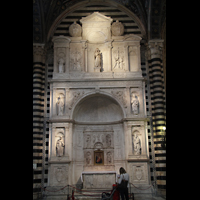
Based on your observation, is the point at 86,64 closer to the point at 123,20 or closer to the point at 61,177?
the point at 123,20

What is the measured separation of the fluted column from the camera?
1488 centimetres

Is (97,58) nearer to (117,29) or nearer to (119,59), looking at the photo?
(119,59)

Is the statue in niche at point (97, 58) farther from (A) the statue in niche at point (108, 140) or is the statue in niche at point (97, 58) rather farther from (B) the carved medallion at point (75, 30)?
(A) the statue in niche at point (108, 140)

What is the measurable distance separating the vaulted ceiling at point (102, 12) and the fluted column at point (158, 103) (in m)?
1.07

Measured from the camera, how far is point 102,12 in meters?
17.8

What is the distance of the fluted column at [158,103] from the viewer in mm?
14875

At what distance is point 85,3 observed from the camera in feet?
58.7

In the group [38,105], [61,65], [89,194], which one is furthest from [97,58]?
[89,194]

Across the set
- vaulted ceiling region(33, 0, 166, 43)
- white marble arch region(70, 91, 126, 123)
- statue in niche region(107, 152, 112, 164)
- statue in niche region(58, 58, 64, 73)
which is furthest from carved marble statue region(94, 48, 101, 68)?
statue in niche region(107, 152, 112, 164)

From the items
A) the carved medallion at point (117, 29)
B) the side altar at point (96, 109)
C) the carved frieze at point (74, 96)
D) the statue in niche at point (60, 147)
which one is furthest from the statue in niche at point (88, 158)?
the carved medallion at point (117, 29)

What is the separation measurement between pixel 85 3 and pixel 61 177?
11577 mm
